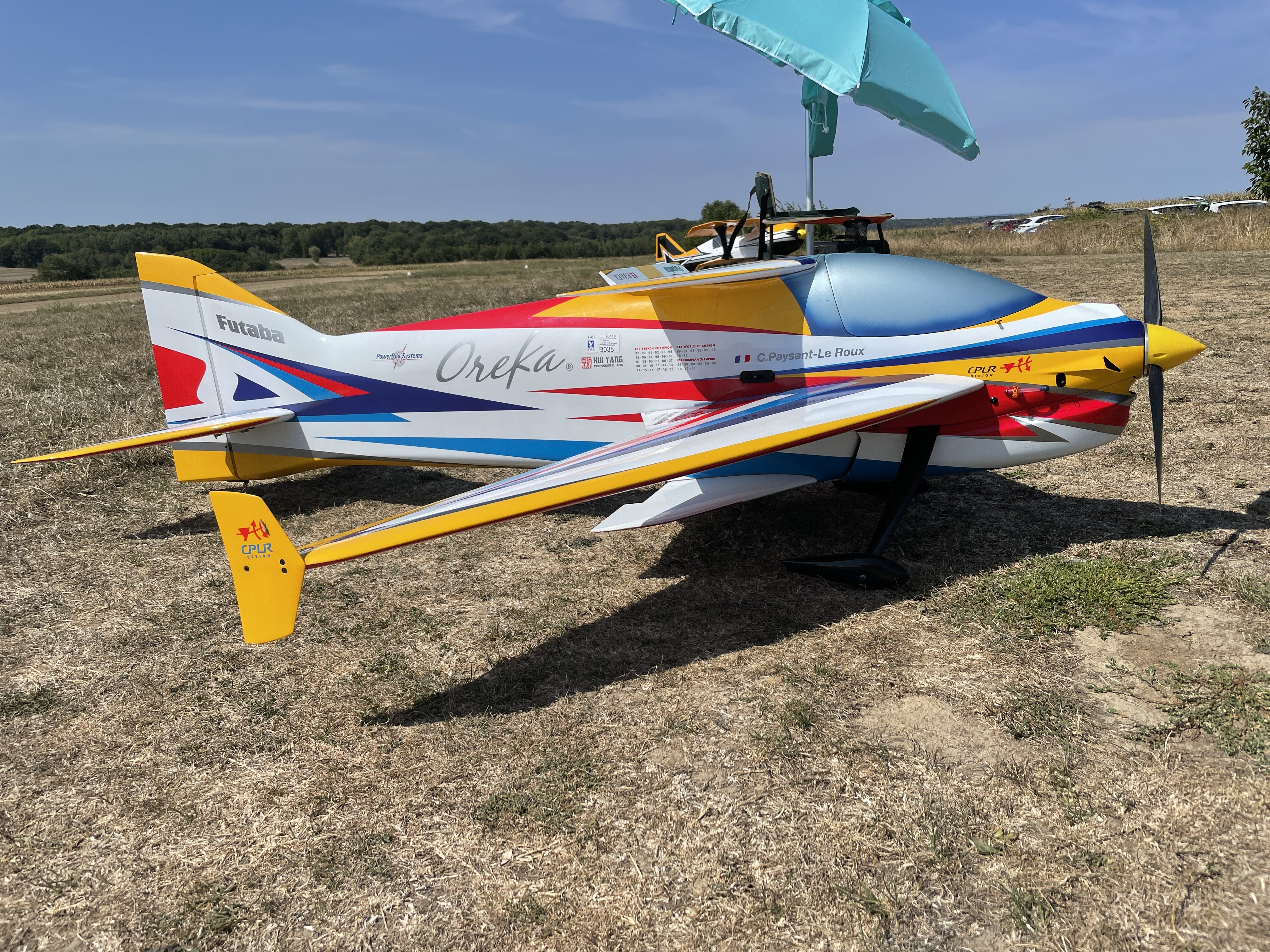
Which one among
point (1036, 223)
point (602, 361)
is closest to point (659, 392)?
point (602, 361)

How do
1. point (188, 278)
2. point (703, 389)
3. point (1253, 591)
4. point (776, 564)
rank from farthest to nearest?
point (188, 278)
point (703, 389)
point (776, 564)
point (1253, 591)

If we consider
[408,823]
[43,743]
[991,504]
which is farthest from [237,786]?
[991,504]

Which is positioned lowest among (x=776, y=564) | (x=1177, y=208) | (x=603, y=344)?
(x=776, y=564)

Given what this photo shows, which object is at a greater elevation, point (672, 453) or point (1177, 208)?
point (1177, 208)

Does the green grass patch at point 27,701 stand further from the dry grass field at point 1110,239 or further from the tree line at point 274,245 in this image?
the tree line at point 274,245

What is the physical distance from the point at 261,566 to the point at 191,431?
356 centimetres

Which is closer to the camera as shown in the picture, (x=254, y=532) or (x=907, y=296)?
(x=254, y=532)

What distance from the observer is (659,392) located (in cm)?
603

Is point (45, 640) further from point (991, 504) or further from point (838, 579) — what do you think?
point (991, 504)

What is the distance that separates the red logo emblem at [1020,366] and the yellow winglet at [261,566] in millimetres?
4829

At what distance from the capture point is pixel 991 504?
21.4ft

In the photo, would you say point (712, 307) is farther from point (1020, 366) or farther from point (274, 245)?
point (274, 245)

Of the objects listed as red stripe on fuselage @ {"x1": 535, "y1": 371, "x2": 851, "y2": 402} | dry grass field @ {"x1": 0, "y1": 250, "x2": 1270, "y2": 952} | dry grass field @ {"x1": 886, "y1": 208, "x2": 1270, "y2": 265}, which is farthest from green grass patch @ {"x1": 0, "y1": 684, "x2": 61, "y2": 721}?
dry grass field @ {"x1": 886, "y1": 208, "x2": 1270, "y2": 265}

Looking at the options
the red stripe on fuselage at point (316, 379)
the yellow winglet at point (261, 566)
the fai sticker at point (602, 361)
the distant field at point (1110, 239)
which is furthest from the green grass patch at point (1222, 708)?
the distant field at point (1110, 239)
